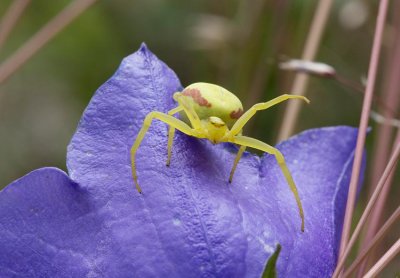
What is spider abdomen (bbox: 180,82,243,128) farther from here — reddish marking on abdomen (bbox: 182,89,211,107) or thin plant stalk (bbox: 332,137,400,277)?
thin plant stalk (bbox: 332,137,400,277)

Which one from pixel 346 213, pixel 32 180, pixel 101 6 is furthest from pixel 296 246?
pixel 101 6

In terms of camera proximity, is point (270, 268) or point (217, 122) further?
point (217, 122)

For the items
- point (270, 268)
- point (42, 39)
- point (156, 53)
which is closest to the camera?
point (270, 268)

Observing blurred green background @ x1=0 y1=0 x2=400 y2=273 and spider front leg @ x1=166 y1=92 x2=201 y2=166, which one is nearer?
spider front leg @ x1=166 y1=92 x2=201 y2=166

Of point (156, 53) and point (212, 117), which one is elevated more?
point (212, 117)

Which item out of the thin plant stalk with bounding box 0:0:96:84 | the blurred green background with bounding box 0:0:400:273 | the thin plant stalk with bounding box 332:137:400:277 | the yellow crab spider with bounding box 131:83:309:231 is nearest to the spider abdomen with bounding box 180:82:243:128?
the yellow crab spider with bounding box 131:83:309:231

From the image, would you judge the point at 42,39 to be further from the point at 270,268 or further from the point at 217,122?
the point at 270,268


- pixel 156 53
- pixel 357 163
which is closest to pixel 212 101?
pixel 357 163
